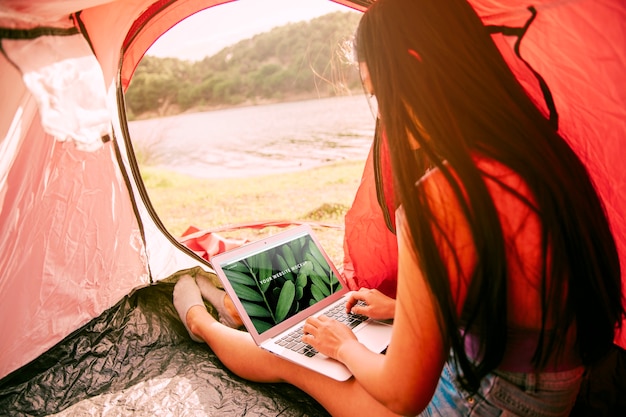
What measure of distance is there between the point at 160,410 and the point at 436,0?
106cm

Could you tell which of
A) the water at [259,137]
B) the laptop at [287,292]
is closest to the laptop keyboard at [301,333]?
the laptop at [287,292]

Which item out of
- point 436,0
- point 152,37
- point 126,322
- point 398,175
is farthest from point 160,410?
point 152,37

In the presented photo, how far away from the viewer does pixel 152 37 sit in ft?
5.48

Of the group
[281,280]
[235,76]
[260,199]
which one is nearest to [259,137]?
[235,76]

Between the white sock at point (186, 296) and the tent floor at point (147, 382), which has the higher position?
the white sock at point (186, 296)

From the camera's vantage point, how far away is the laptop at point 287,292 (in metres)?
1.15

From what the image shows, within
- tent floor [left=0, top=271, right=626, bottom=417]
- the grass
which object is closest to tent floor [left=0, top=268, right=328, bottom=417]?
tent floor [left=0, top=271, right=626, bottom=417]

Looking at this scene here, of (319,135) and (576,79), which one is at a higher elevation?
(576,79)

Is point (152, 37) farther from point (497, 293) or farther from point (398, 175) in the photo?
point (497, 293)

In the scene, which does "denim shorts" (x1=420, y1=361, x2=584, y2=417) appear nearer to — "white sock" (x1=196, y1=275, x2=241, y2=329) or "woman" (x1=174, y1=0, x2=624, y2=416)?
"woman" (x1=174, y1=0, x2=624, y2=416)

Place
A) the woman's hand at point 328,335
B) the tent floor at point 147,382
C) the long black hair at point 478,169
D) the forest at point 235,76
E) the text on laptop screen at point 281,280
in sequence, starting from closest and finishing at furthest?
the long black hair at point 478,169 < the woman's hand at point 328,335 < the tent floor at point 147,382 < the text on laptop screen at point 281,280 < the forest at point 235,76

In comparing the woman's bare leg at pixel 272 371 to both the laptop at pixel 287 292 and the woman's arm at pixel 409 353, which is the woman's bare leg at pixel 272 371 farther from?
the woman's arm at pixel 409 353

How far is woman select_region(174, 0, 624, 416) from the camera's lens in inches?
25.5

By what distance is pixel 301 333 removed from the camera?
→ 1201 mm
